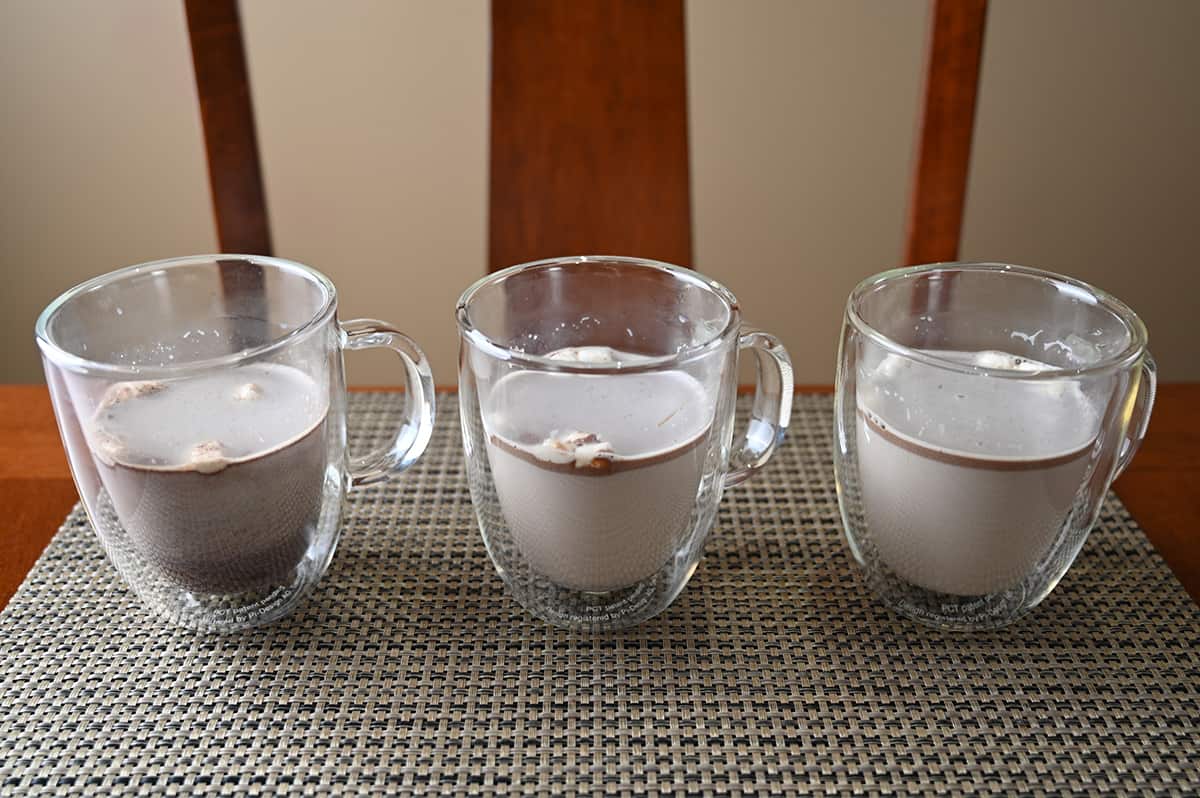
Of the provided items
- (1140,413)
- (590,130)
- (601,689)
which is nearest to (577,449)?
(601,689)

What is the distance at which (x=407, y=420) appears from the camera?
2.07 feet

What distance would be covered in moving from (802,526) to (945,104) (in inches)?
15.3

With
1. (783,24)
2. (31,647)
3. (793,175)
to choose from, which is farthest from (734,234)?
(31,647)

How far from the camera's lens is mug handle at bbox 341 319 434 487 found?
0.61 m

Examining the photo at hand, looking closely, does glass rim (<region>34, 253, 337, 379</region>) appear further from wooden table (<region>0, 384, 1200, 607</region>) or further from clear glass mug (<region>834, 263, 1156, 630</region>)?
clear glass mug (<region>834, 263, 1156, 630</region>)

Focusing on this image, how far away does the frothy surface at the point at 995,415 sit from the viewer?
0.54 meters

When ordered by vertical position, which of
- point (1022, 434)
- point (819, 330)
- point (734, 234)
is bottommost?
point (819, 330)

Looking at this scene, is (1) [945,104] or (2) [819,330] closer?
(1) [945,104]

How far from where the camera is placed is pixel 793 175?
162 centimetres

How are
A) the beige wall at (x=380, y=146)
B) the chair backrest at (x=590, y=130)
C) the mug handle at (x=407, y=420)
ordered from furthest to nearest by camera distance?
the beige wall at (x=380, y=146) < the chair backrest at (x=590, y=130) < the mug handle at (x=407, y=420)

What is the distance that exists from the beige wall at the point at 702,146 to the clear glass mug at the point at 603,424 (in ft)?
3.22

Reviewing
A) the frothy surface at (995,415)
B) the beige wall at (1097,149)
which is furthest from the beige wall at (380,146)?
the frothy surface at (995,415)

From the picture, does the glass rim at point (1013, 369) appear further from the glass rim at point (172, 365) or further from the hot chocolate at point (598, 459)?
the glass rim at point (172, 365)

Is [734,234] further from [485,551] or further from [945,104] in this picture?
[485,551]
